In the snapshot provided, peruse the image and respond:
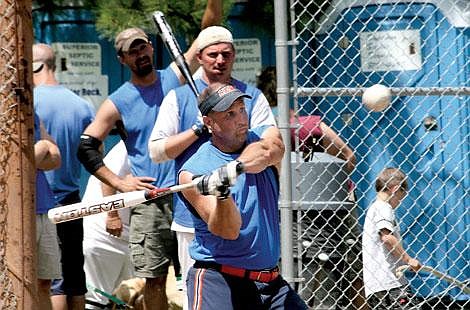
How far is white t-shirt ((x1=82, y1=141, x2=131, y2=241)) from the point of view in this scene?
7.30 meters

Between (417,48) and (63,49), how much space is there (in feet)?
11.2

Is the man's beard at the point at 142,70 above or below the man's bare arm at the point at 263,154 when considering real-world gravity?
above

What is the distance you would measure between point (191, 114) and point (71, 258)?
5.36 feet

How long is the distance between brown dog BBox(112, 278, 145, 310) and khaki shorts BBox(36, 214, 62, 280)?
1.57m

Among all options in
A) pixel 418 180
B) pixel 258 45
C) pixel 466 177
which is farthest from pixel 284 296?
pixel 258 45

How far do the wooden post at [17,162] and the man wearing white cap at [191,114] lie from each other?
2.89 ft

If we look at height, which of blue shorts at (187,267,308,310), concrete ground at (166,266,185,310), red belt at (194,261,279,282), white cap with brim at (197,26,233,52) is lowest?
concrete ground at (166,266,185,310)

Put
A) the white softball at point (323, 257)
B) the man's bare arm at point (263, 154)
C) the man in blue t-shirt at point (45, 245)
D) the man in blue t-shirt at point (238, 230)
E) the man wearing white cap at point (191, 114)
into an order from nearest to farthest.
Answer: the man's bare arm at point (263, 154)
the man in blue t-shirt at point (238, 230)
the man wearing white cap at point (191, 114)
the man in blue t-shirt at point (45, 245)
the white softball at point (323, 257)

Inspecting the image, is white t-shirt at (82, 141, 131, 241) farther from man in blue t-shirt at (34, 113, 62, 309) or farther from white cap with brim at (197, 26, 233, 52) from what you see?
white cap with brim at (197, 26, 233, 52)

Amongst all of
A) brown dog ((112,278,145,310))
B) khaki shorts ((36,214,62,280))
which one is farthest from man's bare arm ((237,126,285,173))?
brown dog ((112,278,145,310))

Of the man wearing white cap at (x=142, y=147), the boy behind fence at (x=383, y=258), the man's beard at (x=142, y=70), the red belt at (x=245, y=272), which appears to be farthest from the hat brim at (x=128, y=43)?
the red belt at (x=245, y=272)

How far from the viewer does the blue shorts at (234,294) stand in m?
4.75

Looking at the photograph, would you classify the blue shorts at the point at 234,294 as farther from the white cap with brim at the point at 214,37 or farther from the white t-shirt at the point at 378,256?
the white t-shirt at the point at 378,256

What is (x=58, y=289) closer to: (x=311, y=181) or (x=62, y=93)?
(x=62, y=93)
